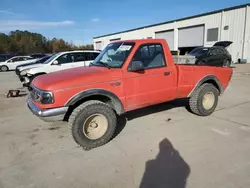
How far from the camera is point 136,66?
4.11m

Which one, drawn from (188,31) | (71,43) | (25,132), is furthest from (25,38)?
(25,132)

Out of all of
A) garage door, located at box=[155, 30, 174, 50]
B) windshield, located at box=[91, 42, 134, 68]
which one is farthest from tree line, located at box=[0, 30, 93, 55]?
windshield, located at box=[91, 42, 134, 68]

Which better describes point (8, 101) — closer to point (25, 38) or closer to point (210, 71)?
point (210, 71)

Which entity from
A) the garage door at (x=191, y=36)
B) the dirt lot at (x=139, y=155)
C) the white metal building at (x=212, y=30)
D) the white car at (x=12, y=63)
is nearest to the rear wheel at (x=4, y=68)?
the white car at (x=12, y=63)

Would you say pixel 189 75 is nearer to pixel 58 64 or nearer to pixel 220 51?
pixel 58 64

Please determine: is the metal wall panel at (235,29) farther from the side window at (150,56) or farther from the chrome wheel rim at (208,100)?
the side window at (150,56)

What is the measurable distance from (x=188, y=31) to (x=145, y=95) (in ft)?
90.8

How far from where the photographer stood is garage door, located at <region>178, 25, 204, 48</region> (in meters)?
27.8

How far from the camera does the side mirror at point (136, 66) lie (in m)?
4.11

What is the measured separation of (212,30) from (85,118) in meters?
26.6

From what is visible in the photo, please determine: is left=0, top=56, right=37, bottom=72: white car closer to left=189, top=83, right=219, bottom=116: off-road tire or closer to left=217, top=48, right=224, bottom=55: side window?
left=217, top=48, right=224, bottom=55: side window

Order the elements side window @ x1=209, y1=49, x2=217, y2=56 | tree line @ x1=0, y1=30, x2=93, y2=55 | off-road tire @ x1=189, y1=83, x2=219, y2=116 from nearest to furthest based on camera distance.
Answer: off-road tire @ x1=189, y1=83, x2=219, y2=116, side window @ x1=209, y1=49, x2=217, y2=56, tree line @ x1=0, y1=30, x2=93, y2=55

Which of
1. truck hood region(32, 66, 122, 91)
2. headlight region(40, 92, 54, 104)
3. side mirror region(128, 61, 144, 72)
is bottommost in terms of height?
headlight region(40, 92, 54, 104)

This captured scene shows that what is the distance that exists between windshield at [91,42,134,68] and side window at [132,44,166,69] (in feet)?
0.75
